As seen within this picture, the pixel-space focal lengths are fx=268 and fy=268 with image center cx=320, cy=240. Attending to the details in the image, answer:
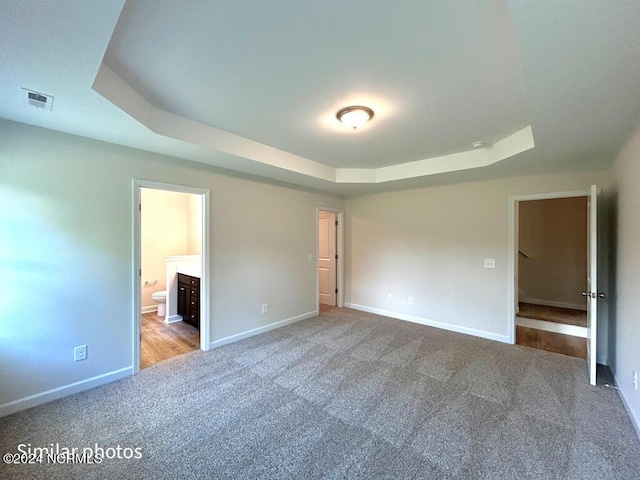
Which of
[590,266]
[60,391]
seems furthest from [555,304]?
[60,391]

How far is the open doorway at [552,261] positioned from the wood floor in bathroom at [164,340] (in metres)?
5.25

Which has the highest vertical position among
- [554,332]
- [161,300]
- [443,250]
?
[443,250]

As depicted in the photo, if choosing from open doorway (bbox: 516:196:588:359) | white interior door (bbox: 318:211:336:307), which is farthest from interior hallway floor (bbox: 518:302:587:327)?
white interior door (bbox: 318:211:336:307)

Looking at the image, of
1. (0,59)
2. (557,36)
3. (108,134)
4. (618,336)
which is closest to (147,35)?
(0,59)

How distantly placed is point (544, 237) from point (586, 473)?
535cm

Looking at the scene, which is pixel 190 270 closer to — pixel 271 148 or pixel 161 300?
pixel 161 300

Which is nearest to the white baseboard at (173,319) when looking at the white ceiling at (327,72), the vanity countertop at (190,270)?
the vanity countertop at (190,270)

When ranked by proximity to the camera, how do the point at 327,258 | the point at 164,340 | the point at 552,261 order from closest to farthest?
the point at 164,340
the point at 552,261
the point at 327,258

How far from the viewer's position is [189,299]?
4379 mm

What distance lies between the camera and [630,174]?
235cm

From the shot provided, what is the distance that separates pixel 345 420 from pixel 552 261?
5911mm

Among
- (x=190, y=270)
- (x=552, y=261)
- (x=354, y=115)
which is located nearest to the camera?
(x=354, y=115)

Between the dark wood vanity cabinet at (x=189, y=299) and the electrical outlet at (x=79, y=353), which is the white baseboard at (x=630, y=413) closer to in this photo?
the electrical outlet at (x=79, y=353)

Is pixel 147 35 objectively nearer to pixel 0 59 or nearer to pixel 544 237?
pixel 0 59
